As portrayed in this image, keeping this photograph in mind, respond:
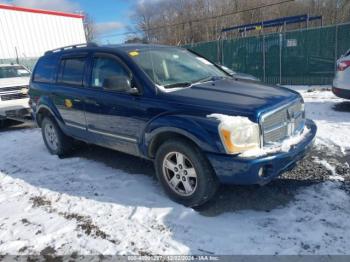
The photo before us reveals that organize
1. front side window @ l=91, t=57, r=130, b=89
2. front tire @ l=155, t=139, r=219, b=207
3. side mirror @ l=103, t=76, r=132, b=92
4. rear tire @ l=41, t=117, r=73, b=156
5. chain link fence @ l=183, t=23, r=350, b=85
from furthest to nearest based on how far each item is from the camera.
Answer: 1. chain link fence @ l=183, t=23, r=350, b=85
2. rear tire @ l=41, t=117, r=73, b=156
3. front side window @ l=91, t=57, r=130, b=89
4. side mirror @ l=103, t=76, r=132, b=92
5. front tire @ l=155, t=139, r=219, b=207

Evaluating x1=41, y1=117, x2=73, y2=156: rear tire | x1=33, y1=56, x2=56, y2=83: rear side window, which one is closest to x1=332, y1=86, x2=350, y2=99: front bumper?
x1=41, y1=117, x2=73, y2=156: rear tire

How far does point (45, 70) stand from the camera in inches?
222

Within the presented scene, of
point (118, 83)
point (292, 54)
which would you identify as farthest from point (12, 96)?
point (292, 54)

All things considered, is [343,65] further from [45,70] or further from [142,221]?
[45,70]

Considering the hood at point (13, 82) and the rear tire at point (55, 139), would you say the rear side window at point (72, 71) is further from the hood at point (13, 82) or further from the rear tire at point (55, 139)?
the hood at point (13, 82)

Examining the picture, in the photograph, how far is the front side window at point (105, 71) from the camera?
4018 mm

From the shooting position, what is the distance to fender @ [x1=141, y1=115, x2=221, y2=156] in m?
3.07

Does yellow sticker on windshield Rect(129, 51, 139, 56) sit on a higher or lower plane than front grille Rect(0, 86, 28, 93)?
higher

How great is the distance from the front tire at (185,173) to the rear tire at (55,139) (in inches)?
101

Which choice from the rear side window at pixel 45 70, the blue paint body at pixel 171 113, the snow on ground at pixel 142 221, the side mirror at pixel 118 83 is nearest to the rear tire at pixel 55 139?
the blue paint body at pixel 171 113

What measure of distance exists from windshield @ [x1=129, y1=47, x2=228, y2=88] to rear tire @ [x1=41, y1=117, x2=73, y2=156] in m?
2.32

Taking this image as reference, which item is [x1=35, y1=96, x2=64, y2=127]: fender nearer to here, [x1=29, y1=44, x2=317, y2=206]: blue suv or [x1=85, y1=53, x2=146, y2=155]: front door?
[x1=29, y1=44, x2=317, y2=206]: blue suv

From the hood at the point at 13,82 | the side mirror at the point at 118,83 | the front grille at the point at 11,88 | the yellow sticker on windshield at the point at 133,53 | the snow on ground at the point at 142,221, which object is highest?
the yellow sticker on windshield at the point at 133,53

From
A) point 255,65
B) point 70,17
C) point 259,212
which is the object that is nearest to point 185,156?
point 259,212
